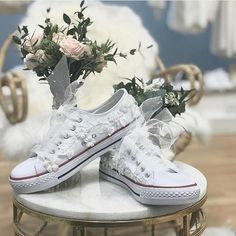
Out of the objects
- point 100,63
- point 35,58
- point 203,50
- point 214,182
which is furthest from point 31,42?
point 203,50

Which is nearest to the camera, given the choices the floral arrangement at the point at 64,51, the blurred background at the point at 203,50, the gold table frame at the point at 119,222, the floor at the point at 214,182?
the gold table frame at the point at 119,222

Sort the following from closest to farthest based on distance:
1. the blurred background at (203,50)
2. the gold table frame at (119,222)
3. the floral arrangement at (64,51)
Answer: the gold table frame at (119,222) < the floral arrangement at (64,51) < the blurred background at (203,50)

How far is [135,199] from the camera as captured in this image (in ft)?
3.11

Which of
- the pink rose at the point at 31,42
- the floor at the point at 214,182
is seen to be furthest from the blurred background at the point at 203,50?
the pink rose at the point at 31,42

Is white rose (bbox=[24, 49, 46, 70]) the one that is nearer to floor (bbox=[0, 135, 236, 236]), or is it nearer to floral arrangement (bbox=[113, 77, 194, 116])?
floral arrangement (bbox=[113, 77, 194, 116])

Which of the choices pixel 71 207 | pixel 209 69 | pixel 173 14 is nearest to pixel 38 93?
pixel 71 207

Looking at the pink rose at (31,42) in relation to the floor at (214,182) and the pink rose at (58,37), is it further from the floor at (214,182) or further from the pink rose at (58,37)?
the floor at (214,182)

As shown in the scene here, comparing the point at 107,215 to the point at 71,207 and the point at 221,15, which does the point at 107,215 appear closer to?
the point at 71,207

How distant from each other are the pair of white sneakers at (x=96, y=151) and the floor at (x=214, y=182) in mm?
694

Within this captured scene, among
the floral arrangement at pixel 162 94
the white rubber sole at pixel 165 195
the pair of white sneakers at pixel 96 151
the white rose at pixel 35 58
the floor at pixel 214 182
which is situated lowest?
the floor at pixel 214 182

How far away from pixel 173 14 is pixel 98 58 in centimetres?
205

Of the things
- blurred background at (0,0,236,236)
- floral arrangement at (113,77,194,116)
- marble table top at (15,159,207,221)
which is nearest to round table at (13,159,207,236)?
marble table top at (15,159,207,221)

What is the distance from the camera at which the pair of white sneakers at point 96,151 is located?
96cm

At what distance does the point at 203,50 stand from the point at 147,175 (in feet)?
7.99
